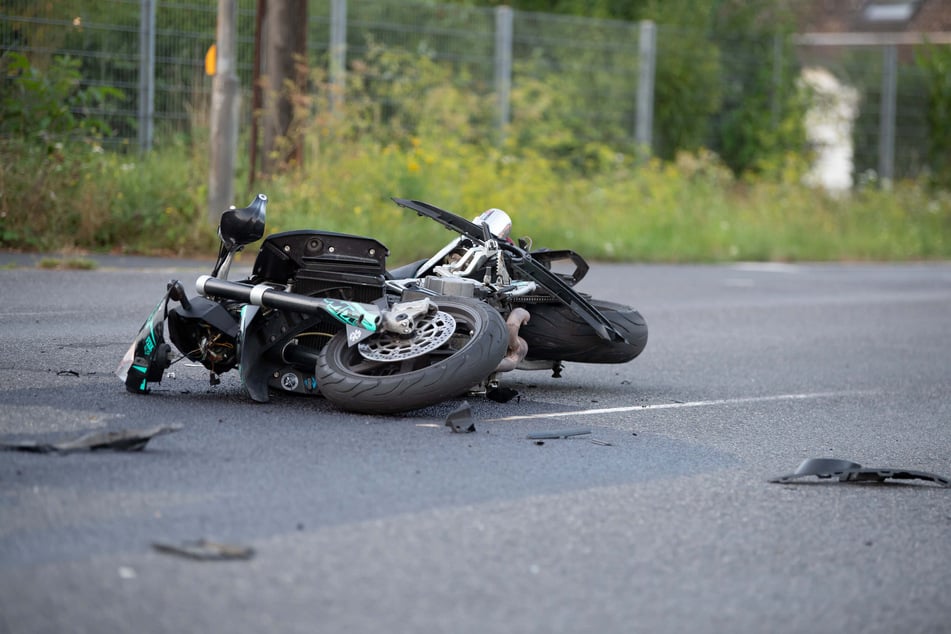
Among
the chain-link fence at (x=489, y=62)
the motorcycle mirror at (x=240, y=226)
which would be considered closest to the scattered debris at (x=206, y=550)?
the motorcycle mirror at (x=240, y=226)

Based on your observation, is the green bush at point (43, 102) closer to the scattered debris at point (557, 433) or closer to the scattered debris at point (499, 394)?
the scattered debris at point (499, 394)

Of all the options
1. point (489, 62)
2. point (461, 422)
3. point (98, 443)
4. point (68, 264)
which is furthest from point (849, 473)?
point (489, 62)

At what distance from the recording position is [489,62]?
20.9m

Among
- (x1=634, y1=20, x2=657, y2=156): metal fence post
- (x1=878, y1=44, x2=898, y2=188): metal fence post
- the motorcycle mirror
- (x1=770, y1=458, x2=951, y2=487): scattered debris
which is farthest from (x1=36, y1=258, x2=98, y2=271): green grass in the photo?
(x1=878, y1=44, x2=898, y2=188): metal fence post

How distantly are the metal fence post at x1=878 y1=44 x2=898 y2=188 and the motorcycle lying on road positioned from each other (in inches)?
908

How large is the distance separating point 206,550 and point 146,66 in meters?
13.1

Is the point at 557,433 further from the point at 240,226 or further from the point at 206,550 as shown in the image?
the point at 206,550

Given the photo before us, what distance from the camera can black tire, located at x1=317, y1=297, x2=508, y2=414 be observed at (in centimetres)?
607

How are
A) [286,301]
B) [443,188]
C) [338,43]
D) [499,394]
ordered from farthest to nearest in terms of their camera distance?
1. [338,43]
2. [443,188]
3. [499,394]
4. [286,301]

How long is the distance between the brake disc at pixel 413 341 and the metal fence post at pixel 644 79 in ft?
58.1

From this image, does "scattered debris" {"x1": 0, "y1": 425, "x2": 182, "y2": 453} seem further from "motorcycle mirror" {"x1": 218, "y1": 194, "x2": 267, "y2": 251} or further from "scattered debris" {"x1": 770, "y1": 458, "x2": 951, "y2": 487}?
"scattered debris" {"x1": 770, "y1": 458, "x2": 951, "y2": 487}

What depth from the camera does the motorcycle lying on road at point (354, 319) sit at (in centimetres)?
618

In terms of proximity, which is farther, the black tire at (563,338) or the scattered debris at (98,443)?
the black tire at (563,338)

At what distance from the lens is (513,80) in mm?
21609
